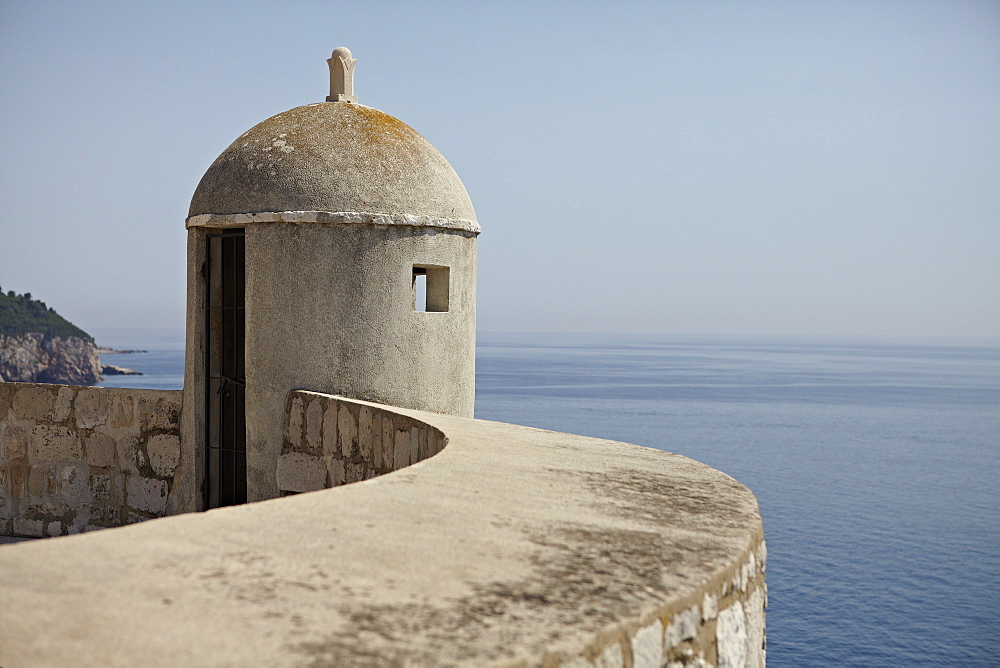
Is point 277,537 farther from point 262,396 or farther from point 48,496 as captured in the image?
point 48,496

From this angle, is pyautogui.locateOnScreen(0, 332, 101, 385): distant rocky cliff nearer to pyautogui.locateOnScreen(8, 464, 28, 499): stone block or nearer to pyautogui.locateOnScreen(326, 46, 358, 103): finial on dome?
pyautogui.locateOnScreen(8, 464, 28, 499): stone block

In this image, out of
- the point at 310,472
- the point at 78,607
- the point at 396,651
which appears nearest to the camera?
the point at 396,651

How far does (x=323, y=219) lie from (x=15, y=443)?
339cm

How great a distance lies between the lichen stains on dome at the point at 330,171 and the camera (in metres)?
6.15

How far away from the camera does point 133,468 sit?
6922 mm

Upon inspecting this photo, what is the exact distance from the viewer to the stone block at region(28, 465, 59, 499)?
699cm

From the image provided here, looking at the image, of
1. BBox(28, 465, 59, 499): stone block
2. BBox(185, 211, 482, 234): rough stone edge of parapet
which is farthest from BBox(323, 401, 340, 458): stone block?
BBox(28, 465, 59, 499): stone block

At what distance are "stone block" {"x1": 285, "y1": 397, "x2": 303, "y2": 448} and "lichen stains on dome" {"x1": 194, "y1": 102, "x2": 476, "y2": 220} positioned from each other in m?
1.38

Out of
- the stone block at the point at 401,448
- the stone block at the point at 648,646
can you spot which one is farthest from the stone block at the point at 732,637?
the stone block at the point at 401,448

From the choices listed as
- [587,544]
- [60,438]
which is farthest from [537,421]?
[587,544]

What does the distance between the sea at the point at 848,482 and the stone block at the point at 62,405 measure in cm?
2307

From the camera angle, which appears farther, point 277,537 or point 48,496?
point 48,496

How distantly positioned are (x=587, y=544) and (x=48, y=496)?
6.00 m

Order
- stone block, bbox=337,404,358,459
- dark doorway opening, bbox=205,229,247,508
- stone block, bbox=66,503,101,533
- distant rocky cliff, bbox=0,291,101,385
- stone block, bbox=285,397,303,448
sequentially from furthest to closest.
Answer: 1. distant rocky cliff, bbox=0,291,101,385
2. stone block, bbox=66,503,101,533
3. dark doorway opening, bbox=205,229,247,508
4. stone block, bbox=285,397,303,448
5. stone block, bbox=337,404,358,459
